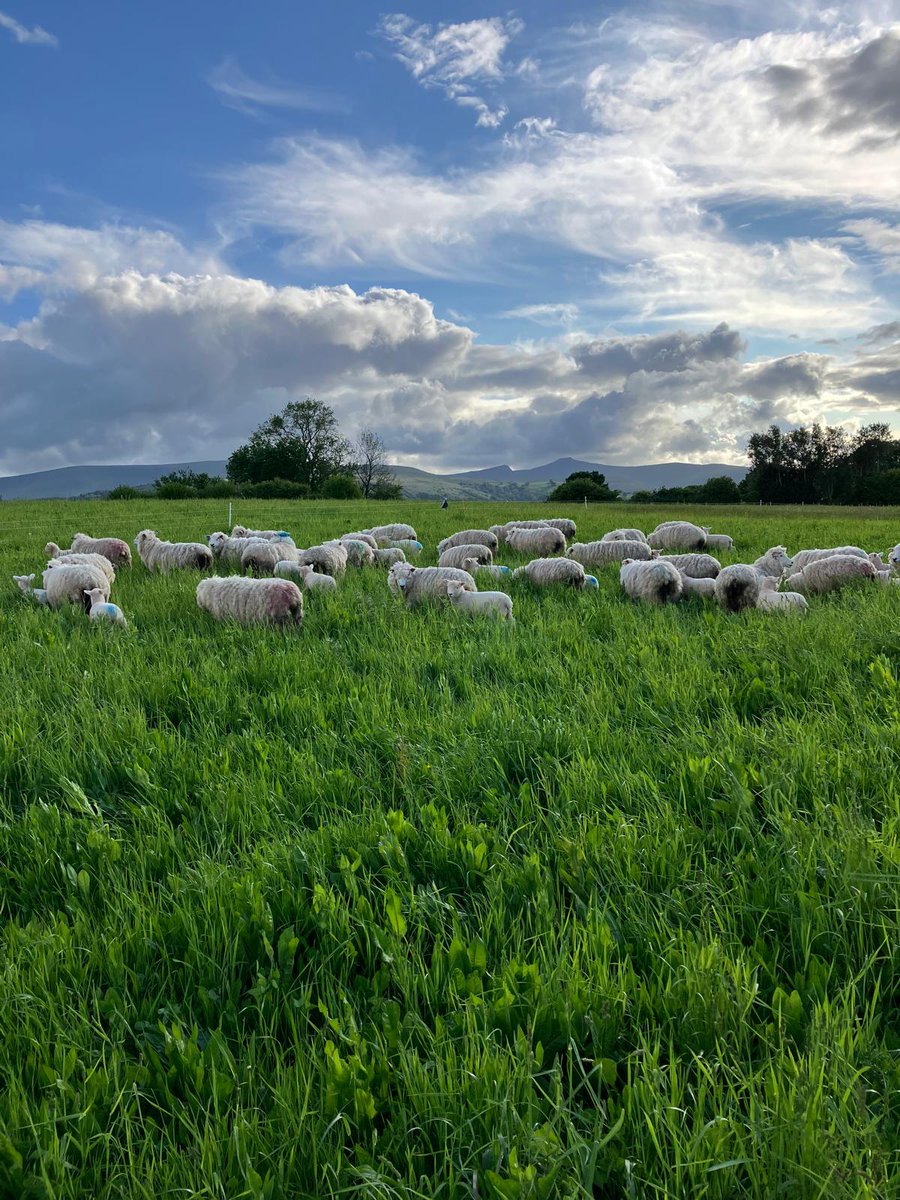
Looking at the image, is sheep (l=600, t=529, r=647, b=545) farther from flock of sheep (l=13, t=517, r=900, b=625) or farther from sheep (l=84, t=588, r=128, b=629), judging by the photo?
sheep (l=84, t=588, r=128, b=629)

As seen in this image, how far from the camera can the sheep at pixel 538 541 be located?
47.9 ft

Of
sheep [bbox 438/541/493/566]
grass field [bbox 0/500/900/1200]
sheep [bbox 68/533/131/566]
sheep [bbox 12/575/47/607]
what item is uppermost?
sheep [bbox 68/533/131/566]

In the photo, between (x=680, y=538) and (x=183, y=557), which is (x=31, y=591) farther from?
(x=680, y=538)

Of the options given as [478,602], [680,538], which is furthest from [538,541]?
[478,602]

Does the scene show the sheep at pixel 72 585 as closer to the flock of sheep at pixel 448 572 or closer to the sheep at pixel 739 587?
the flock of sheep at pixel 448 572

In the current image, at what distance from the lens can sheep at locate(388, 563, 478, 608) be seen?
8.70 meters

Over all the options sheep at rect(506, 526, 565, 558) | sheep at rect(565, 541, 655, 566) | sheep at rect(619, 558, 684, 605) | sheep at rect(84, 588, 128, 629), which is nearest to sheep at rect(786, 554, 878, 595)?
sheep at rect(619, 558, 684, 605)

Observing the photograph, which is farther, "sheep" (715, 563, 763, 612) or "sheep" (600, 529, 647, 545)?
"sheep" (600, 529, 647, 545)

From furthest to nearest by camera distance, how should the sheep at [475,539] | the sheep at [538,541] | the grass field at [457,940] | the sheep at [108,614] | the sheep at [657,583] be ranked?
the sheep at [538,541] < the sheep at [475,539] < the sheep at [657,583] < the sheep at [108,614] < the grass field at [457,940]

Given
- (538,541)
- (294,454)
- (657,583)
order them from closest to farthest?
(657,583)
(538,541)
(294,454)

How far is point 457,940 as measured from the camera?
7.50 feet

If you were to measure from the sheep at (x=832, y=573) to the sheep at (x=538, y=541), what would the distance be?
5.83 metres

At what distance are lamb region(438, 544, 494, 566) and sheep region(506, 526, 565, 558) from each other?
2.50m

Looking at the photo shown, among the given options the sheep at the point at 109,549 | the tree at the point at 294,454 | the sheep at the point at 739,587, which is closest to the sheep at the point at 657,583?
the sheep at the point at 739,587
